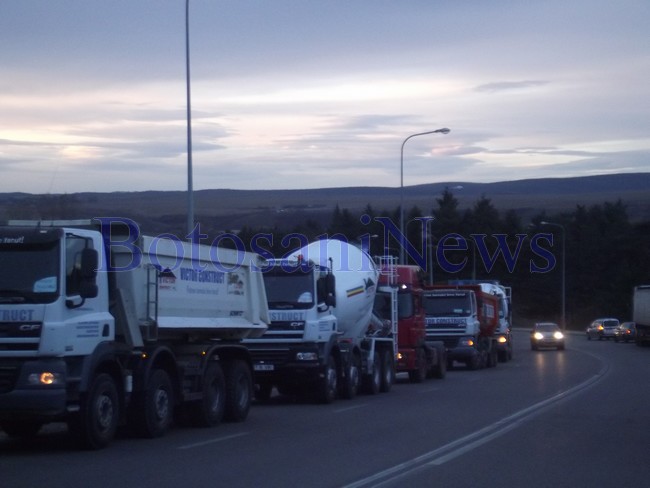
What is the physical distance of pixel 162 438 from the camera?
14.5 m

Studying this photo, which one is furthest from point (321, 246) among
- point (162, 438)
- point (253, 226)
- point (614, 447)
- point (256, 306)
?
point (253, 226)

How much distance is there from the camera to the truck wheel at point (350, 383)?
72.1 ft

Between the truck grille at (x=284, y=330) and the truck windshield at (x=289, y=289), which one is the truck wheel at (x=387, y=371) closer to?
the truck grille at (x=284, y=330)

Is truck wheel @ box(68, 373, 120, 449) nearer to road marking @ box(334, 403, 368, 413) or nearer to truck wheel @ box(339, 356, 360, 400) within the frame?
road marking @ box(334, 403, 368, 413)

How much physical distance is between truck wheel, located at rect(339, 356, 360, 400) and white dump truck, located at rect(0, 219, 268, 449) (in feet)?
15.4

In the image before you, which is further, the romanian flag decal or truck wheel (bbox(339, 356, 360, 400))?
the romanian flag decal

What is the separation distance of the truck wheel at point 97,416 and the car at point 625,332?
55.8m

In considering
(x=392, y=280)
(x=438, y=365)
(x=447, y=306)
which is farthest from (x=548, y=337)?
(x=392, y=280)

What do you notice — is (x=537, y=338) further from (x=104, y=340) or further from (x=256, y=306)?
(x=104, y=340)

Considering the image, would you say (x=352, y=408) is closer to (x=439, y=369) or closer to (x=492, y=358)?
(x=439, y=369)

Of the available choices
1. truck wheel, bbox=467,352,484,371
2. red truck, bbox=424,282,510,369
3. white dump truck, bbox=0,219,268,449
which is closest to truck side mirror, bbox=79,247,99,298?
white dump truck, bbox=0,219,268,449

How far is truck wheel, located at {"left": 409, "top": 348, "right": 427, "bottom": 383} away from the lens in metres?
28.3

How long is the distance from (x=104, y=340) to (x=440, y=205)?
81.0m

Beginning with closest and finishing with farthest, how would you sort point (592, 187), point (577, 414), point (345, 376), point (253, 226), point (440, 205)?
point (577, 414) < point (345, 376) < point (253, 226) < point (440, 205) < point (592, 187)
